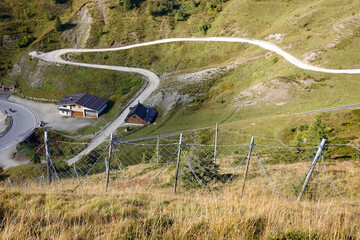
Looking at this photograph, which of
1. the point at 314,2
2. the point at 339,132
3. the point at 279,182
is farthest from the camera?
the point at 314,2

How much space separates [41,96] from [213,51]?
56.4 m

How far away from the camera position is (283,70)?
5534 centimetres

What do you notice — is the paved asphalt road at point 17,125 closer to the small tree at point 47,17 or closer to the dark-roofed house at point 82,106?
the dark-roofed house at point 82,106

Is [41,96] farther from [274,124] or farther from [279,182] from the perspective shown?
[279,182]

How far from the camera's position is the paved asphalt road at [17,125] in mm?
52500

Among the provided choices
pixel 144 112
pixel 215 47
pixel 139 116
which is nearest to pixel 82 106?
pixel 144 112

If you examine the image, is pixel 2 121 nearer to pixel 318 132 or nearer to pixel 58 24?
pixel 58 24

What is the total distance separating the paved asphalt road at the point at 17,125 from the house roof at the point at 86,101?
362 inches

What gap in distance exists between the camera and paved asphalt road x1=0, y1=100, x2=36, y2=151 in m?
52.5

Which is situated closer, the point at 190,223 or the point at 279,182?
the point at 190,223

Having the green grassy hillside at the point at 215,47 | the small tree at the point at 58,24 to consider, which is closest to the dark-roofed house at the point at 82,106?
the green grassy hillside at the point at 215,47

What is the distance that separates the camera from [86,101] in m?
61.5

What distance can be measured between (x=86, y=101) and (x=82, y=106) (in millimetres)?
2072

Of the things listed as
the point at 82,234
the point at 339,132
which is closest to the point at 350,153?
the point at 339,132
